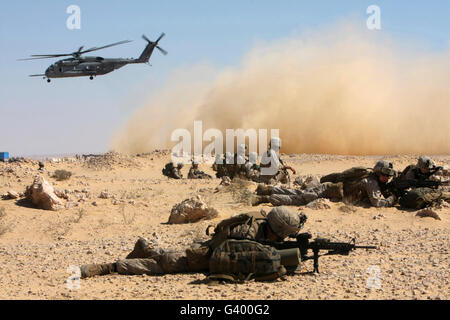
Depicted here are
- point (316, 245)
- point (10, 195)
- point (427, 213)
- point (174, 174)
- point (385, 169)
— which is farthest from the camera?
point (174, 174)

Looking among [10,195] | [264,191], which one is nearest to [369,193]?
[264,191]

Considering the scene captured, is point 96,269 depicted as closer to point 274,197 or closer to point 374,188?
point 274,197

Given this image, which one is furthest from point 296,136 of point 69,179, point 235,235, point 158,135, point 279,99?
point 235,235

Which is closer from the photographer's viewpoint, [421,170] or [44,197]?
[421,170]

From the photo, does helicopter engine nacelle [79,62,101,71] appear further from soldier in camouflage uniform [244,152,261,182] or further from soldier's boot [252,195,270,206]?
soldier's boot [252,195,270,206]

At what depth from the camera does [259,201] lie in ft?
38.4

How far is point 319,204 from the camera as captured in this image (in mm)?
11062

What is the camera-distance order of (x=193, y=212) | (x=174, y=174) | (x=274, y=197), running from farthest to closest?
(x=174, y=174), (x=274, y=197), (x=193, y=212)

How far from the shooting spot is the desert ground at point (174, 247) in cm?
626

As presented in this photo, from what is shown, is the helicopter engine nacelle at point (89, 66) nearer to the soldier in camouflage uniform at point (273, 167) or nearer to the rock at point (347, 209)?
the soldier in camouflage uniform at point (273, 167)

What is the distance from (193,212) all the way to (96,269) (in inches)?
138

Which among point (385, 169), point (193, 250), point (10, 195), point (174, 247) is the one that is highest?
point (385, 169)
